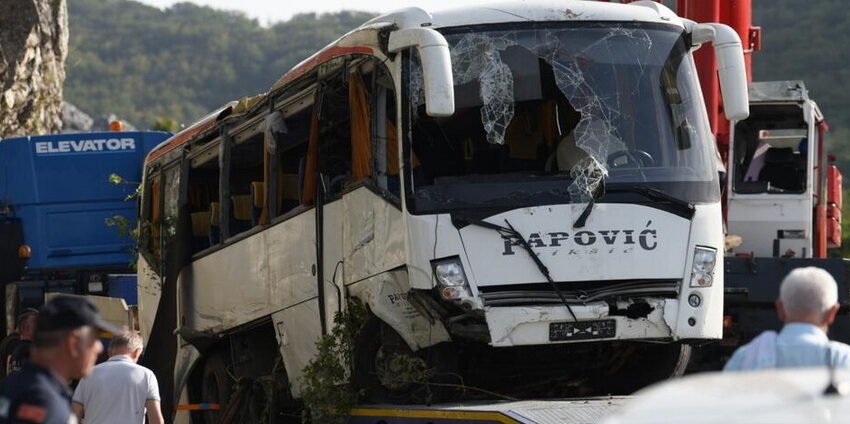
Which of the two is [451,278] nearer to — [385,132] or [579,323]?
[579,323]

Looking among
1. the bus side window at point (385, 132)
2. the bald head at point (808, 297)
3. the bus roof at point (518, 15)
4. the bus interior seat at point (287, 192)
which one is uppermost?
the bus roof at point (518, 15)

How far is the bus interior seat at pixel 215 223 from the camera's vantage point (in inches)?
567

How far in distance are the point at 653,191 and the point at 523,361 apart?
4.89 feet

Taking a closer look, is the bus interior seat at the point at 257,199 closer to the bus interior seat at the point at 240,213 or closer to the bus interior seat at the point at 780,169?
the bus interior seat at the point at 240,213

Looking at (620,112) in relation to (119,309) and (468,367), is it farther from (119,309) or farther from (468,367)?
(119,309)

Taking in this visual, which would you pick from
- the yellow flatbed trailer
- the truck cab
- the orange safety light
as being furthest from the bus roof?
the orange safety light

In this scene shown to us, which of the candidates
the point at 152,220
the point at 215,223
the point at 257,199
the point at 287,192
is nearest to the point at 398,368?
the point at 287,192

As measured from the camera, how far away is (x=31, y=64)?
27688 mm

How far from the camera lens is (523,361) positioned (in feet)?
37.7

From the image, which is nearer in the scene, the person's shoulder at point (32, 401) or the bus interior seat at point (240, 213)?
the person's shoulder at point (32, 401)

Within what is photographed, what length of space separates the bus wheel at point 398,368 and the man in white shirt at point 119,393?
1.63 metres

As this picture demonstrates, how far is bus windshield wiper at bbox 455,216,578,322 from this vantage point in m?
10.7

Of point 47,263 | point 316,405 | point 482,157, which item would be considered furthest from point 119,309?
point 482,157

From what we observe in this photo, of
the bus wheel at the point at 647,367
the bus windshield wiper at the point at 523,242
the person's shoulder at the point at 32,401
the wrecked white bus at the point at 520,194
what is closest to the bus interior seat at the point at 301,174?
the wrecked white bus at the point at 520,194
